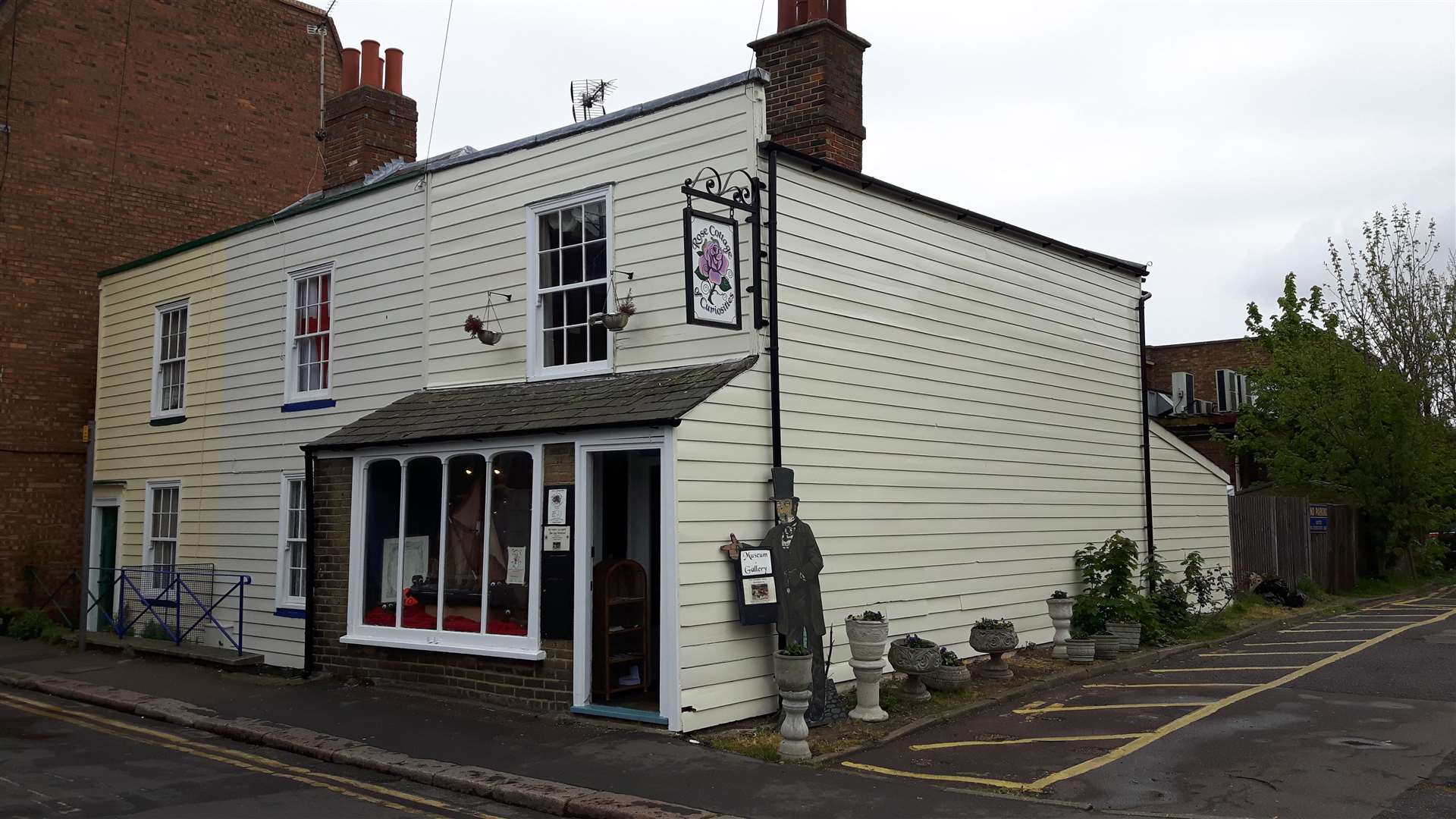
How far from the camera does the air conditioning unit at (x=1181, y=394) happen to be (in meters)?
33.3

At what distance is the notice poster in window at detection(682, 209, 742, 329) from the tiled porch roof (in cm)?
58

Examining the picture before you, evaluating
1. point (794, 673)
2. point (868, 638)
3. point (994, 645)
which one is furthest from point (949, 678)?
point (794, 673)

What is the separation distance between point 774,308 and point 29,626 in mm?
14020

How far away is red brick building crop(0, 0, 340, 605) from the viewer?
740 inches

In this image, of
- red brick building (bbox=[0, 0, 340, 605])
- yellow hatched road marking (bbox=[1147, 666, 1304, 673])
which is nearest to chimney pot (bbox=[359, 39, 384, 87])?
red brick building (bbox=[0, 0, 340, 605])

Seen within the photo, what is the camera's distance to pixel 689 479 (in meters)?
9.85

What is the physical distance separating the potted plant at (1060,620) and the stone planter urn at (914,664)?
119 inches

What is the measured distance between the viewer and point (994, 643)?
39.4 feet

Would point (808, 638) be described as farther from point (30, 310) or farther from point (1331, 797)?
point (30, 310)

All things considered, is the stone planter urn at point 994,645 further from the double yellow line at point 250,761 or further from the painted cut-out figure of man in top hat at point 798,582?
the double yellow line at point 250,761

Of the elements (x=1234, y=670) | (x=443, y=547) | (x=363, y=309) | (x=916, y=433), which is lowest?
(x=1234, y=670)

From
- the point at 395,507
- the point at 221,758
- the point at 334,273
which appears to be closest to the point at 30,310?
the point at 334,273

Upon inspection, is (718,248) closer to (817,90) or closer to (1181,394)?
(817,90)

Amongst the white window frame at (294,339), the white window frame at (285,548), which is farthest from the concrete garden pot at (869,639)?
the white window frame at (294,339)
